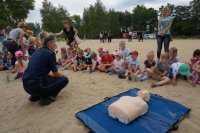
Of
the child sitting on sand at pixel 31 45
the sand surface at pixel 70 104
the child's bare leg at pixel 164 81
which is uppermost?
the child sitting on sand at pixel 31 45

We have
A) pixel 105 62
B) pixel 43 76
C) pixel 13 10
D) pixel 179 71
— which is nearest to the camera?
pixel 43 76

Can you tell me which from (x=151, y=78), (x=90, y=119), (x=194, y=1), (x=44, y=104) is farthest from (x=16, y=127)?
(x=194, y=1)

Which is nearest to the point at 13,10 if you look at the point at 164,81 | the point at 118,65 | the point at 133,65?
the point at 118,65

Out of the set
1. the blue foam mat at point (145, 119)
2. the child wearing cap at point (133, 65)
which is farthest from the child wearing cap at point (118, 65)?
the blue foam mat at point (145, 119)

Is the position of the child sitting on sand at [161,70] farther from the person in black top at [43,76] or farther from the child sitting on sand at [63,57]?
the child sitting on sand at [63,57]

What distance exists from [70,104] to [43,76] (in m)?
0.78

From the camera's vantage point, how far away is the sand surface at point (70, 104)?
3098 millimetres

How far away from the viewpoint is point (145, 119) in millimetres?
3043

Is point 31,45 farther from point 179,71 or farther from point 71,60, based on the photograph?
point 179,71

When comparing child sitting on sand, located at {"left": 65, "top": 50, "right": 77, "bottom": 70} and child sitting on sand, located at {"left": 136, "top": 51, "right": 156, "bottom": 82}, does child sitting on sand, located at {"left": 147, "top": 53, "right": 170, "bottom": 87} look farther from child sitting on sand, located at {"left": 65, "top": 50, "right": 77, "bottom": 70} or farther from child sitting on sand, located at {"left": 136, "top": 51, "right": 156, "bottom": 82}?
child sitting on sand, located at {"left": 65, "top": 50, "right": 77, "bottom": 70}

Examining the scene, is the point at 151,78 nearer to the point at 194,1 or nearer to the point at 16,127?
the point at 16,127

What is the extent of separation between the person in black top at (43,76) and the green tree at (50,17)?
146 feet

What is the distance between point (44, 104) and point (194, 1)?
61793mm

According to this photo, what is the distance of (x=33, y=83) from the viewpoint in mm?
3668
